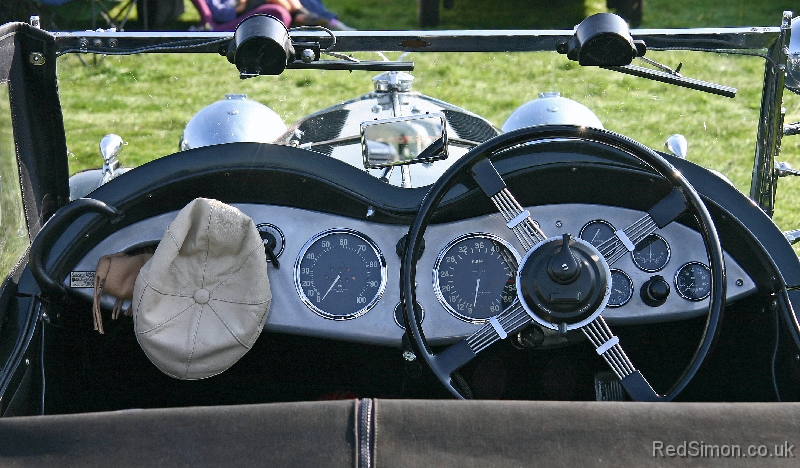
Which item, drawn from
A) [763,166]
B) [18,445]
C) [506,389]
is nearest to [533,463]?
[18,445]

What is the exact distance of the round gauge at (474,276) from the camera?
2512 mm

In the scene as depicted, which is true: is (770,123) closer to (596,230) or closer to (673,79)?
(673,79)

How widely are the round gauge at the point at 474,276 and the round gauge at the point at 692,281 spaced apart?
0.47 meters

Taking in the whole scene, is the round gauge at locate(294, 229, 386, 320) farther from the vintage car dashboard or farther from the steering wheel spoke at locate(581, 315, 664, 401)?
the steering wheel spoke at locate(581, 315, 664, 401)

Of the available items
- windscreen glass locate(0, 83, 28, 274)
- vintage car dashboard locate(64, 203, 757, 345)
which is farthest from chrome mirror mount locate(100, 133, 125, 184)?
vintage car dashboard locate(64, 203, 757, 345)

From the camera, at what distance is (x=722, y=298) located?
6.70 ft

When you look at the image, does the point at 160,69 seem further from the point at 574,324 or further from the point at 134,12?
the point at 134,12

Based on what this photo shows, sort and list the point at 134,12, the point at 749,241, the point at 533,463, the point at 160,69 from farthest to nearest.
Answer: the point at 134,12, the point at 160,69, the point at 749,241, the point at 533,463

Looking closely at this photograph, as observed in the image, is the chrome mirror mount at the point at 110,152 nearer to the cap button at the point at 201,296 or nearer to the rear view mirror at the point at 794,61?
the cap button at the point at 201,296

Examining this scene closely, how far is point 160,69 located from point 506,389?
5.08 feet

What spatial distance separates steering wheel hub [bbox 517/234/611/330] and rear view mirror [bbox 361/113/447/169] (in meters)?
0.50

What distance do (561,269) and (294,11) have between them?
784 centimetres

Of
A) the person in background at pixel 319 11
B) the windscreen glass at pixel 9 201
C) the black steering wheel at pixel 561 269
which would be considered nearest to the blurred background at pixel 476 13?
the person in background at pixel 319 11

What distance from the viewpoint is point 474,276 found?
2525 mm
